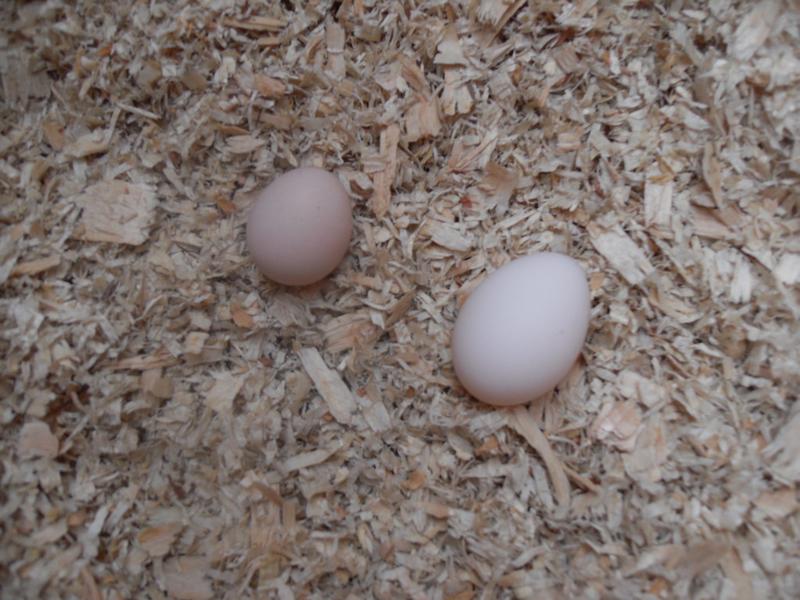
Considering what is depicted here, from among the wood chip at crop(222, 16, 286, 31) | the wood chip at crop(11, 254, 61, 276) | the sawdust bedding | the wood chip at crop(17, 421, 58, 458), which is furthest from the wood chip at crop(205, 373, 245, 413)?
the wood chip at crop(222, 16, 286, 31)

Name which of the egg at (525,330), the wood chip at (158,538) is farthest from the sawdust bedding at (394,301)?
the egg at (525,330)

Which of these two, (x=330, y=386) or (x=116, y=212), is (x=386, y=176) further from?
(x=116, y=212)

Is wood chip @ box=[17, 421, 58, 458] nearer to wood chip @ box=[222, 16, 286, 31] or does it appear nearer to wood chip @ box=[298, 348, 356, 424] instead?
wood chip @ box=[298, 348, 356, 424]

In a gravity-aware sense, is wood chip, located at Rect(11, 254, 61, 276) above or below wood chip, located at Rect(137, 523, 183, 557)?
above

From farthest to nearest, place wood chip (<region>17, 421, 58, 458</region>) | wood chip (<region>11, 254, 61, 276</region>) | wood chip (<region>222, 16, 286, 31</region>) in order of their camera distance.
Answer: wood chip (<region>222, 16, 286, 31</region>), wood chip (<region>11, 254, 61, 276</region>), wood chip (<region>17, 421, 58, 458</region>)

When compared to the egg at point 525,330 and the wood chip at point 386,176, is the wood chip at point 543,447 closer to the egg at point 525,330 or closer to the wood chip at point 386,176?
the egg at point 525,330

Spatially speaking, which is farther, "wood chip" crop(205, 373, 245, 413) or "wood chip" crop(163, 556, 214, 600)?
"wood chip" crop(205, 373, 245, 413)
